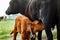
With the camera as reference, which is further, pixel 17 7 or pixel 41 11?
pixel 17 7

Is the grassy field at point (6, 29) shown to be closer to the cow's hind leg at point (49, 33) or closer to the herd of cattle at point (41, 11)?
the herd of cattle at point (41, 11)

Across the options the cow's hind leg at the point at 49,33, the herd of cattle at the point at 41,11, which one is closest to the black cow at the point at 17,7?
the herd of cattle at the point at 41,11

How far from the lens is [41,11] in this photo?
87cm

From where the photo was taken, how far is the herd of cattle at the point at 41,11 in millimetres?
839

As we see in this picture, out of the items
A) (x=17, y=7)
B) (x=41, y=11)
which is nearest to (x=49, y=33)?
(x=41, y=11)

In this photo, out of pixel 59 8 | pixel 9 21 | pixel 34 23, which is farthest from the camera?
pixel 9 21

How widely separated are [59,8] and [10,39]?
33 cm

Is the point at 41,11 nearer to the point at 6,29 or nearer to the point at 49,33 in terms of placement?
the point at 49,33

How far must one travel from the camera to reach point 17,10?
99 centimetres

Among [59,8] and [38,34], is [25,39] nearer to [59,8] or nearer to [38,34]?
[38,34]

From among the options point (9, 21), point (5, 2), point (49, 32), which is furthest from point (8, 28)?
point (49, 32)

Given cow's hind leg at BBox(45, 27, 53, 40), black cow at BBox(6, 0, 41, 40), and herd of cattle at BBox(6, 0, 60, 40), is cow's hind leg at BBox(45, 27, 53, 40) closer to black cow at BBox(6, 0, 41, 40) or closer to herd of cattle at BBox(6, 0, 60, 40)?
herd of cattle at BBox(6, 0, 60, 40)

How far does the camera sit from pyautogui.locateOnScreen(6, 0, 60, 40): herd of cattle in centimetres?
84

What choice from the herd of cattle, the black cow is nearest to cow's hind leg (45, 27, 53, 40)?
the herd of cattle
